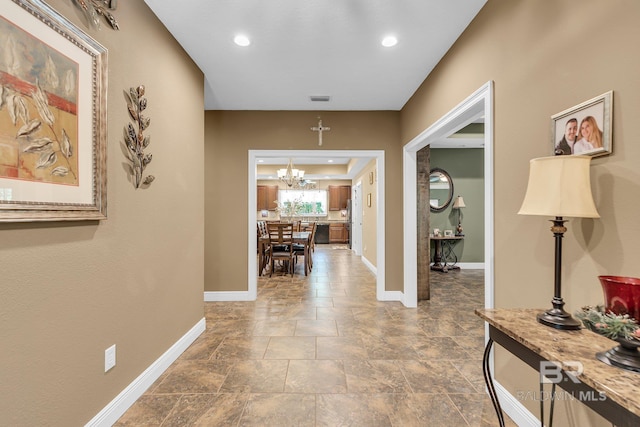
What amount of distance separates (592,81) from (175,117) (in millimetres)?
2703

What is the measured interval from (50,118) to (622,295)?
7.79ft

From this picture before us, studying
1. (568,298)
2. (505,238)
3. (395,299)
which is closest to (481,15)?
(505,238)

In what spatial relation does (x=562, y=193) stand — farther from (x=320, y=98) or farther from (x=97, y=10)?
(x=320, y=98)

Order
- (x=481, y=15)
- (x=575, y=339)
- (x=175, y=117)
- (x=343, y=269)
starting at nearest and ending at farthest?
(x=575, y=339)
(x=481, y=15)
(x=175, y=117)
(x=343, y=269)

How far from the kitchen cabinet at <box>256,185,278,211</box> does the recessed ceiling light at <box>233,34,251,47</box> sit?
7947mm

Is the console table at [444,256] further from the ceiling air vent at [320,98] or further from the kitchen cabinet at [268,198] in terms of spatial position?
the kitchen cabinet at [268,198]

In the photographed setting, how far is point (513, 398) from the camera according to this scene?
1718mm

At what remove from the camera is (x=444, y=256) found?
6074 millimetres

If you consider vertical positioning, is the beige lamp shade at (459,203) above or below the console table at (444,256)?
above

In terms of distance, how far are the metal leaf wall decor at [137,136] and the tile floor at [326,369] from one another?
151 cm

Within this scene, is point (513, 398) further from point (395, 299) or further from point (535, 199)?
point (395, 299)

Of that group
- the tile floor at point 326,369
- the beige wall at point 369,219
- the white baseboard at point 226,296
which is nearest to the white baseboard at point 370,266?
the beige wall at point 369,219

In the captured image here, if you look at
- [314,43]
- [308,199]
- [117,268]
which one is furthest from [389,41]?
[308,199]

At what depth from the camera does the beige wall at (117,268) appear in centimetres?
118
